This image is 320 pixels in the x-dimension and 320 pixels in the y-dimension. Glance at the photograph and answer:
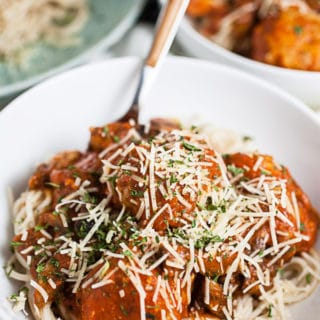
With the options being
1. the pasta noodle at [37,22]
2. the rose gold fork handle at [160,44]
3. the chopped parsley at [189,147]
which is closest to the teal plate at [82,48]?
the pasta noodle at [37,22]

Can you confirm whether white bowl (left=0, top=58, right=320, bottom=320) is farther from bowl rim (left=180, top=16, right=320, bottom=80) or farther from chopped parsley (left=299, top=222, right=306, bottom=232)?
bowl rim (left=180, top=16, right=320, bottom=80)

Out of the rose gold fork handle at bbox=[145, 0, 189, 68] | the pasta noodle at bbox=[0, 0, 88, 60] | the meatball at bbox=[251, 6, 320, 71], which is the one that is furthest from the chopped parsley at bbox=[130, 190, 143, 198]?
the pasta noodle at bbox=[0, 0, 88, 60]

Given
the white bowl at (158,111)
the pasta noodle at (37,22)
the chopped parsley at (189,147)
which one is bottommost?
the pasta noodle at (37,22)

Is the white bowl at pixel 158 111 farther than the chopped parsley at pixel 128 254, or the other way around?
the white bowl at pixel 158 111

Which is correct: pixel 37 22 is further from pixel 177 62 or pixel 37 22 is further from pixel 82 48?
pixel 177 62

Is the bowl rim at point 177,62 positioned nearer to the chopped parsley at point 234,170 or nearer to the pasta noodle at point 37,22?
the chopped parsley at point 234,170

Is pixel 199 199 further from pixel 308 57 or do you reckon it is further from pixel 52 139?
pixel 308 57
